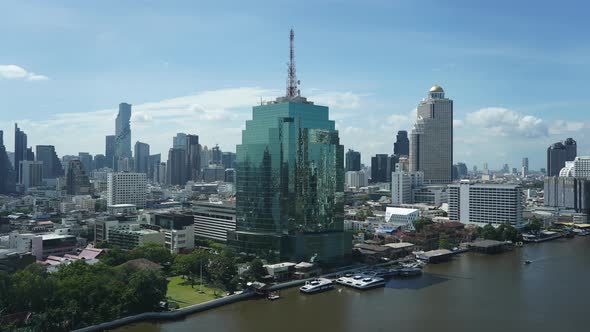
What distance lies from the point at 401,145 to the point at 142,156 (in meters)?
75.3

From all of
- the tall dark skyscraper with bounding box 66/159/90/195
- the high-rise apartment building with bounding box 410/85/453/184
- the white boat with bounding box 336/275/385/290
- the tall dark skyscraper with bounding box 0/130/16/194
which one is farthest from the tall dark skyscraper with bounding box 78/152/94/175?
the white boat with bounding box 336/275/385/290

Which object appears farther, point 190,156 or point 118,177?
point 190,156

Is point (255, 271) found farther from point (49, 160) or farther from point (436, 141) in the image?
point (49, 160)

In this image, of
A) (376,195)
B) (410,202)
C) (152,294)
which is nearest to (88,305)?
(152,294)

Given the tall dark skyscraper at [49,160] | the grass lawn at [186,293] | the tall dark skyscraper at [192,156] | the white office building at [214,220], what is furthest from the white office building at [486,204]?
the tall dark skyscraper at [49,160]

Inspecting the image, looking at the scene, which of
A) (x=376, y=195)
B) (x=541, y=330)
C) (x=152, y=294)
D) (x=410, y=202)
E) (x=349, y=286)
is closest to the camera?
(x=541, y=330)

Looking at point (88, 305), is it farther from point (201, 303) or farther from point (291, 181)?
point (291, 181)

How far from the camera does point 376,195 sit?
306 feet

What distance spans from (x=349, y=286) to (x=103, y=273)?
1256 centimetres

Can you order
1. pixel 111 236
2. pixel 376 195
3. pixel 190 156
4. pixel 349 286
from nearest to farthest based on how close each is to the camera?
pixel 349 286, pixel 111 236, pixel 376 195, pixel 190 156

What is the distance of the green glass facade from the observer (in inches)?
1218

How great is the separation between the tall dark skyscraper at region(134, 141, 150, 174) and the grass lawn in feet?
410

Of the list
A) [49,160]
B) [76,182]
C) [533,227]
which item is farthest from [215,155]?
[533,227]

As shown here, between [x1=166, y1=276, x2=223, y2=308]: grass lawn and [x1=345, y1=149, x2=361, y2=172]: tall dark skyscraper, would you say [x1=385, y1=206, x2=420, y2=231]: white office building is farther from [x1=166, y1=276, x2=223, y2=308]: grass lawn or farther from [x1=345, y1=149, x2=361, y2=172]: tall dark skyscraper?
[x1=345, y1=149, x2=361, y2=172]: tall dark skyscraper
